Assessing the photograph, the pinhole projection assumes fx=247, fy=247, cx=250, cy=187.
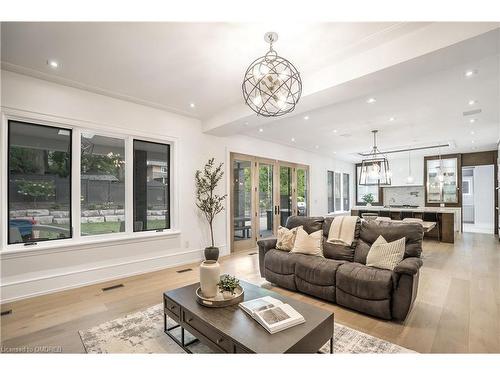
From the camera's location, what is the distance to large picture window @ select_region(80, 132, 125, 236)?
3869 mm

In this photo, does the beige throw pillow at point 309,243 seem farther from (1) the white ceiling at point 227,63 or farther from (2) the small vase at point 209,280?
(1) the white ceiling at point 227,63

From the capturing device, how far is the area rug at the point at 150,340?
2100 mm

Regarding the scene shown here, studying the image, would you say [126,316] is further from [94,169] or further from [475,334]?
[475,334]

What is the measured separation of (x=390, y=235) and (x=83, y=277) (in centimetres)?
436

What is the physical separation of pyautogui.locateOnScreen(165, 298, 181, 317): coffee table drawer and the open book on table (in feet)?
1.87

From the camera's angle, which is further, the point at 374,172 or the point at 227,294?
the point at 374,172

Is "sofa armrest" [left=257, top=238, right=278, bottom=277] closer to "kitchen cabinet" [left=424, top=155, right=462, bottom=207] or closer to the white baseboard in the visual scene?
the white baseboard

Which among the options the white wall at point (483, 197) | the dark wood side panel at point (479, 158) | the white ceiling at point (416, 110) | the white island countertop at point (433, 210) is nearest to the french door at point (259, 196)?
the white ceiling at point (416, 110)

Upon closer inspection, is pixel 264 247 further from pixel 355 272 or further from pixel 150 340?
pixel 150 340

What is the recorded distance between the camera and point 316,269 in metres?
3.10

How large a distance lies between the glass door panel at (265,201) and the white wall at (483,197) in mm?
8744

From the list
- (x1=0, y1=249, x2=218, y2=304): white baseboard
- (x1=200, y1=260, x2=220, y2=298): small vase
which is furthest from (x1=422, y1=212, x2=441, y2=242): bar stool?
(x1=200, y1=260, x2=220, y2=298): small vase

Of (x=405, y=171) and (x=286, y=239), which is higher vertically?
(x=405, y=171)

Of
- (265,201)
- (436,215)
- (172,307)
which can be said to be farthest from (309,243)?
(436,215)
